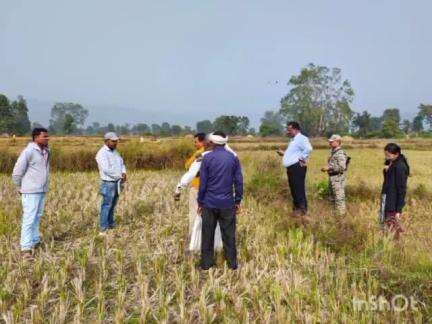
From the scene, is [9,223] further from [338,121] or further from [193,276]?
[338,121]

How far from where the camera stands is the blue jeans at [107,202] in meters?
7.79

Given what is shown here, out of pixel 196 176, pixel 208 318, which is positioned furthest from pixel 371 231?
pixel 208 318

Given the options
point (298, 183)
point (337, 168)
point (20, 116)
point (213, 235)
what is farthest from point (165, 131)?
point (213, 235)

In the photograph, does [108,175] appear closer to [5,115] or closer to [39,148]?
[39,148]

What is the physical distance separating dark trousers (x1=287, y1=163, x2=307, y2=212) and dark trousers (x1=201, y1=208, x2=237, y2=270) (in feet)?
10.5

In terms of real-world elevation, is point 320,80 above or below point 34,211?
above

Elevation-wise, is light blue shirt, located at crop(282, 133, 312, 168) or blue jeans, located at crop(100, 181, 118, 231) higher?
light blue shirt, located at crop(282, 133, 312, 168)

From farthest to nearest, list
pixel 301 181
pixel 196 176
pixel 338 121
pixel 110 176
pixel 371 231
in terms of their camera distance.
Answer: pixel 338 121
pixel 301 181
pixel 110 176
pixel 371 231
pixel 196 176

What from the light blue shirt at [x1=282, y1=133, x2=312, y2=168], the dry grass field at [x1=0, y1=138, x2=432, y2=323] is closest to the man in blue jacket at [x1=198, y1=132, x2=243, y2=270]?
the dry grass field at [x1=0, y1=138, x2=432, y2=323]

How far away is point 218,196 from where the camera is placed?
588 centimetres

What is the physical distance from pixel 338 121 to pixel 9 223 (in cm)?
7652

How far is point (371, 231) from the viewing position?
23.7ft

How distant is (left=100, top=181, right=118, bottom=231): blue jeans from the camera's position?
307 inches

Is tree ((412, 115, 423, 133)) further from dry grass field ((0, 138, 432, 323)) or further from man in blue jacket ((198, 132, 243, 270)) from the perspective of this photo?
man in blue jacket ((198, 132, 243, 270))
